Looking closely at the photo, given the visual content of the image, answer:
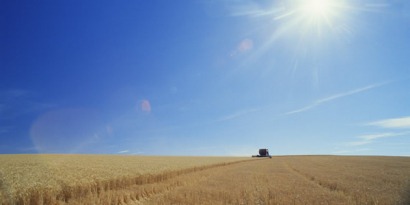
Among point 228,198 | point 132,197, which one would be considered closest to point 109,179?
point 132,197

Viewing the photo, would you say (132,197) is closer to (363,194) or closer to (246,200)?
(246,200)

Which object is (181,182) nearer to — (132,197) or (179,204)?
(132,197)

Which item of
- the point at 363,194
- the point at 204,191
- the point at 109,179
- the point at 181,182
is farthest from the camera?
the point at 181,182

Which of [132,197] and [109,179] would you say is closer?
[132,197]

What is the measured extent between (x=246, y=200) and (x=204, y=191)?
97.3 inches

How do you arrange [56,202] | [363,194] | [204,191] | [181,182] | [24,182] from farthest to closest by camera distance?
[181,182]
[204,191]
[363,194]
[24,182]
[56,202]

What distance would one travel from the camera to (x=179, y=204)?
10617 millimetres

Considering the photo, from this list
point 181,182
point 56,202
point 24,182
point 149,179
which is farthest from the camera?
point 149,179

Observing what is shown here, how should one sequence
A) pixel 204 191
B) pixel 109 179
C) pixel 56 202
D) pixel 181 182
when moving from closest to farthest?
pixel 56 202 → pixel 204 191 → pixel 109 179 → pixel 181 182

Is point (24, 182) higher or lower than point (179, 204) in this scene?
higher

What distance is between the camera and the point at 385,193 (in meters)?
12.3

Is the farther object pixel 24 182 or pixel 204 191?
pixel 204 191

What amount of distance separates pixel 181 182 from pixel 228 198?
578cm

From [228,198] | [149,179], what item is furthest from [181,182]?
[228,198]
